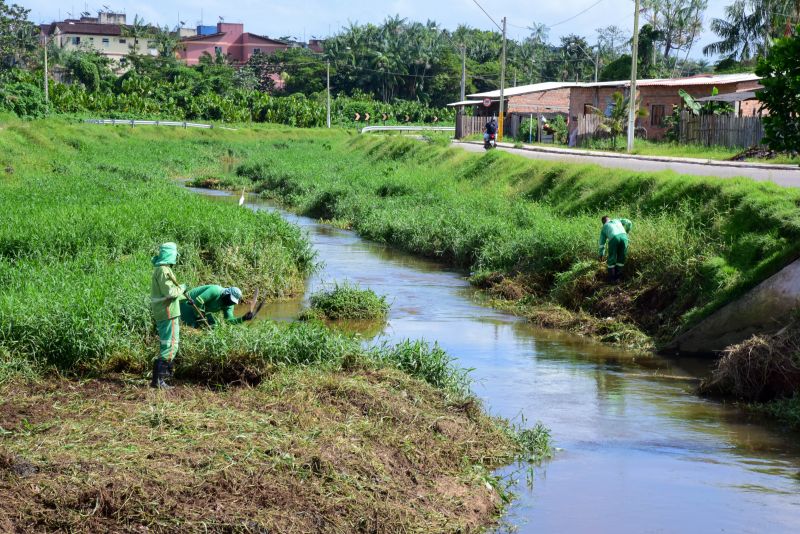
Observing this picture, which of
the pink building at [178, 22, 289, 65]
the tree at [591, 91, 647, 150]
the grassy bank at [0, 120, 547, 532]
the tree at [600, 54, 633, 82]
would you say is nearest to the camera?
the grassy bank at [0, 120, 547, 532]

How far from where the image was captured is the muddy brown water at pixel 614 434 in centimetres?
831

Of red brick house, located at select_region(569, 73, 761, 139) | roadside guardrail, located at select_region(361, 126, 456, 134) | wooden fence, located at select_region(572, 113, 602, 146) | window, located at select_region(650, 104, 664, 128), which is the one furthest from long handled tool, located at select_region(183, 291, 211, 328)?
roadside guardrail, located at select_region(361, 126, 456, 134)

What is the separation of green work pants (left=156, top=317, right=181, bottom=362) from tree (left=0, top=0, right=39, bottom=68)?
55610 mm

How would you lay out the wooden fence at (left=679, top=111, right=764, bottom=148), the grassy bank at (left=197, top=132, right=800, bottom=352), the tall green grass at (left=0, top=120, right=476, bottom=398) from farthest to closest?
the wooden fence at (left=679, top=111, right=764, bottom=148) < the grassy bank at (left=197, top=132, right=800, bottom=352) < the tall green grass at (left=0, top=120, right=476, bottom=398)

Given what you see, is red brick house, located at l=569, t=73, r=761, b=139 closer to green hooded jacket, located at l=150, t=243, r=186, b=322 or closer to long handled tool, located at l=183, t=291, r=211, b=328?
long handled tool, located at l=183, t=291, r=211, b=328

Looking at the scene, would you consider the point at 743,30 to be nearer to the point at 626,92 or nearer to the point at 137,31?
the point at 626,92

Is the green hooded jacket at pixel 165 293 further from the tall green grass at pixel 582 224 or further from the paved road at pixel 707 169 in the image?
the paved road at pixel 707 169

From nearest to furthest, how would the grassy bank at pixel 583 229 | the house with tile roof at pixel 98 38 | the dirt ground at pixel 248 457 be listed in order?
the dirt ground at pixel 248 457
the grassy bank at pixel 583 229
the house with tile roof at pixel 98 38

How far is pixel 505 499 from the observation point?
841 centimetres

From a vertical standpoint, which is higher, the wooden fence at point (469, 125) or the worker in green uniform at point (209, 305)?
the wooden fence at point (469, 125)

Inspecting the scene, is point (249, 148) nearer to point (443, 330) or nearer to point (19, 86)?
point (19, 86)

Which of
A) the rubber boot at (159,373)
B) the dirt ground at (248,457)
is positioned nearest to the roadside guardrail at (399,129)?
the rubber boot at (159,373)

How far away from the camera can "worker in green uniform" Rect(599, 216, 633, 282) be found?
16.2 metres

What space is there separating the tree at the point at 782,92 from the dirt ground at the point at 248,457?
6751mm
